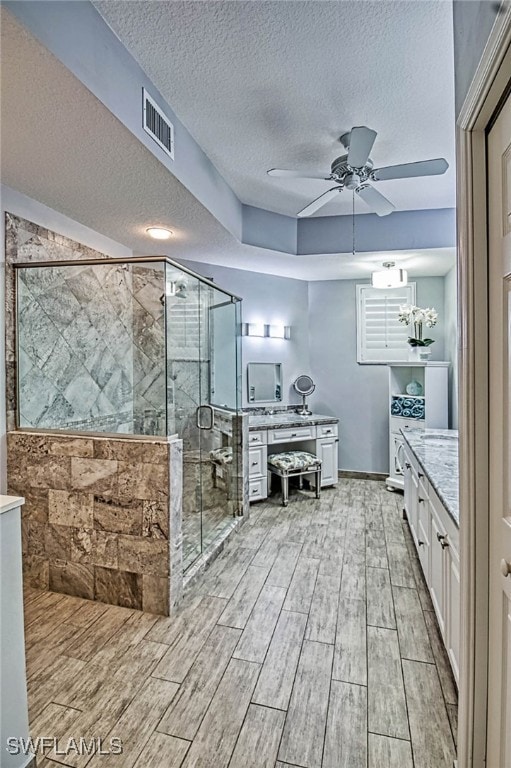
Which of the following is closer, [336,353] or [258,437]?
[258,437]

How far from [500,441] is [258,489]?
3.37 meters

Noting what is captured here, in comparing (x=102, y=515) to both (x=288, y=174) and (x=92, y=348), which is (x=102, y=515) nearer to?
(x=92, y=348)

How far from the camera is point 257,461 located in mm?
4316

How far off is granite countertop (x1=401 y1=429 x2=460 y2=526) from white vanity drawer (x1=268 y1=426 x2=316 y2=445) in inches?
43.3

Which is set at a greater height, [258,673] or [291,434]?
[291,434]

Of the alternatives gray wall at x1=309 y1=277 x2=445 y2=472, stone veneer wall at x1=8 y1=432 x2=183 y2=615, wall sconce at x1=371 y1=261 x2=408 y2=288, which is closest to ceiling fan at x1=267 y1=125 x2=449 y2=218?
wall sconce at x1=371 y1=261 x2=408 y2=288

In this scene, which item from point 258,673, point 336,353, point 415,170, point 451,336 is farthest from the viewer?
point 336,353

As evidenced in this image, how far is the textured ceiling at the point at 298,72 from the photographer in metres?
1.78

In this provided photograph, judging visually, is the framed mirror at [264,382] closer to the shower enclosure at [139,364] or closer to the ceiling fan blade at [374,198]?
the shower enclosure at [139,364]

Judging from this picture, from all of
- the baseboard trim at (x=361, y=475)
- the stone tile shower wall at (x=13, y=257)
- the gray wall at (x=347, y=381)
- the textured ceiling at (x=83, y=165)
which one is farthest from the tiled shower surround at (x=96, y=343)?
the baseboard trim at (x=361, y=475)

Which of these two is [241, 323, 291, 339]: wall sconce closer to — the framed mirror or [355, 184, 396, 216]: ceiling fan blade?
the framed mirror

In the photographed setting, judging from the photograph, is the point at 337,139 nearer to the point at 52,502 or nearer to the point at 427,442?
the point at 427,442

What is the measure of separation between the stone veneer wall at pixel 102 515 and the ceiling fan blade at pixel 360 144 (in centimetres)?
200

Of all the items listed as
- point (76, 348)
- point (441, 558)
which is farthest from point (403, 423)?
point (76, 348)
